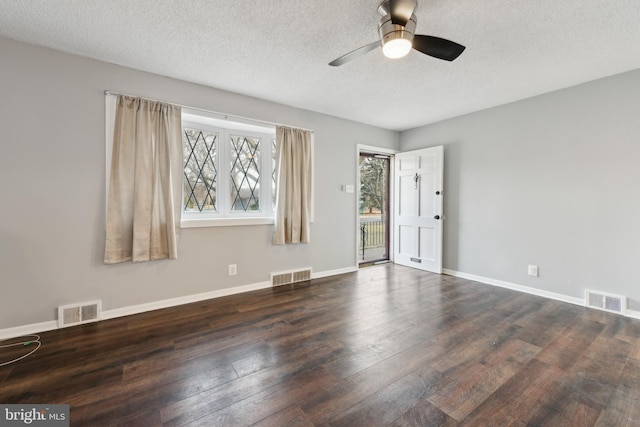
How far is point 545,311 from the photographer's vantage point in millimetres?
2918

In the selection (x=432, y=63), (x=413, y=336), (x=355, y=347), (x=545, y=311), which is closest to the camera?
(x=355, y=347)

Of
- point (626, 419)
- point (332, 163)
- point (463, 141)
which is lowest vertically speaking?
point (626, 419)

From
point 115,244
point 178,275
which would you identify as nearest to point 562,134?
point 178,275

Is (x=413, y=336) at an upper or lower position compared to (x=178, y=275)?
lower

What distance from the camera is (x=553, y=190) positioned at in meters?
3.30

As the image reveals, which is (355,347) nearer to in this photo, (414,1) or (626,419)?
(626,419)

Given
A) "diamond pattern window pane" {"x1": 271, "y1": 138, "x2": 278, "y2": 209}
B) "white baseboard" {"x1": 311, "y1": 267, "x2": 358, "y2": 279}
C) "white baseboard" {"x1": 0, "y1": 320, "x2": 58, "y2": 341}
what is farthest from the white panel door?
"white baseboard" {"x1": 0, "y1": 320, "x2": 58, "y2": 341}

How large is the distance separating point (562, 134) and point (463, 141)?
1.19 meters

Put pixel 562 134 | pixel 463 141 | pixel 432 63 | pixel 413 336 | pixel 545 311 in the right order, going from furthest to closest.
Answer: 1. pixel 463 141
2. pixel 562 134
3. pixel 545 311
4. pixel 432 63
5. pixel 413 336

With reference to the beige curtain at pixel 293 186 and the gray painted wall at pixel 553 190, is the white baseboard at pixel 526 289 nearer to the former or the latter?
the gray painted wall at pixel 553 190

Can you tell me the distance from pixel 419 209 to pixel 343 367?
3391mm

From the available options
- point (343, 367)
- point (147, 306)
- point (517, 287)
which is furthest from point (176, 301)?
point (517, 287)

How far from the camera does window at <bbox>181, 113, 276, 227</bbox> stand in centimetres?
326

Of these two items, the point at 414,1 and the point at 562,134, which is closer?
the point at 414,1
